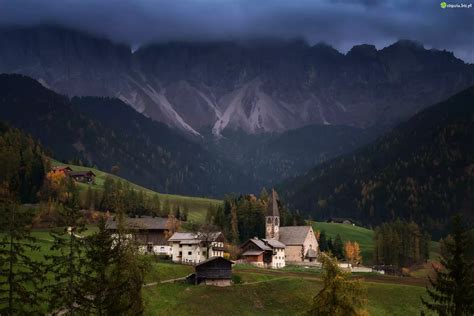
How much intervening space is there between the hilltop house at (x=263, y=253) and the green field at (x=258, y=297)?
33710mm

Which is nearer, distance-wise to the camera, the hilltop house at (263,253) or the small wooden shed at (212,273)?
the small wooden shed at (212,273)

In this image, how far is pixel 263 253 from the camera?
15075 centimetres

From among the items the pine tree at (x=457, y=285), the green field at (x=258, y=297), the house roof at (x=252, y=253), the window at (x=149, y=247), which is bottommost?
the green field at (x=258, y=297)

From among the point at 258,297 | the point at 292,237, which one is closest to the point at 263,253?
the point at 292,237

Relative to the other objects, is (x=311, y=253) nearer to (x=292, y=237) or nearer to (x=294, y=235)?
(x=292, y=237)

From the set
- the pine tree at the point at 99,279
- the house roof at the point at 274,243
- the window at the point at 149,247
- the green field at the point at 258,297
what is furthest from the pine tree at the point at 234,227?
the pine tree at the point at 99,279

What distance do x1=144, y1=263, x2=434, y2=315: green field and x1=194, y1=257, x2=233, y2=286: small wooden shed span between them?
3023mm

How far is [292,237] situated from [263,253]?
18.7m

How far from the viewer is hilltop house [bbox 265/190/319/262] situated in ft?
540

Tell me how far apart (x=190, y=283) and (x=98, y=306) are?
5530cm

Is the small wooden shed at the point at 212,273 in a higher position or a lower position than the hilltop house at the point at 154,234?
lower

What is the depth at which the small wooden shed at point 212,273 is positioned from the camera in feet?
353

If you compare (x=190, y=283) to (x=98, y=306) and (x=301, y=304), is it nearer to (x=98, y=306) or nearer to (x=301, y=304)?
(x=301, y=304)

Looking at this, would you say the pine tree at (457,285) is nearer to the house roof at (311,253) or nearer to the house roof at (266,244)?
the house roof at (266,244)
